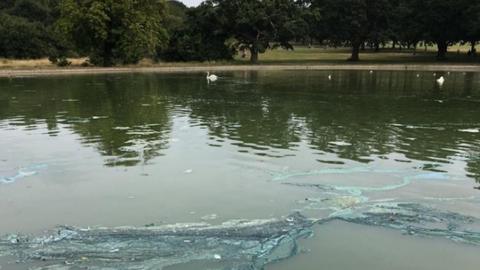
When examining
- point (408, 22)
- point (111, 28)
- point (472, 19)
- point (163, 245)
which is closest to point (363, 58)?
point (408, 22)

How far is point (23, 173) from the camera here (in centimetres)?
1348

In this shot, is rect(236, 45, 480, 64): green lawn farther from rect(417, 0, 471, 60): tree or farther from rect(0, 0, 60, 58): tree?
rect(0, 0, 60, 58): tree

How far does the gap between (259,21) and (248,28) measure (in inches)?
79.8

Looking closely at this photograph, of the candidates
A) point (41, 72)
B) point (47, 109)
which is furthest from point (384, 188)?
point (41, 72)

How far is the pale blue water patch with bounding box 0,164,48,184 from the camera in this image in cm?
1279

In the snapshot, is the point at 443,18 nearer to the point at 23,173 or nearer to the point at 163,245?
the point at 23,173

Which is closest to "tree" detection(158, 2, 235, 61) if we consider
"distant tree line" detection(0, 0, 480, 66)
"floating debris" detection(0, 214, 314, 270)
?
"distant tree line" detection(0, 0, 480, 66)

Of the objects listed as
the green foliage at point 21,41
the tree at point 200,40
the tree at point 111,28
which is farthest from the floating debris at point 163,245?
the green foliage at point 21,41

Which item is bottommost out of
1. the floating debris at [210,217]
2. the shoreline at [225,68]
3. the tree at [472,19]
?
the floating debris at [210,217]

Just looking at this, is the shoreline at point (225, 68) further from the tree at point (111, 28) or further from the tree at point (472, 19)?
the tree at point (472, 19)

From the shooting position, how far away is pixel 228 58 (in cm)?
7331

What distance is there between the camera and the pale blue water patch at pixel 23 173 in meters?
12.8

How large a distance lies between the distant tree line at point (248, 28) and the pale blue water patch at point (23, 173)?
154ft

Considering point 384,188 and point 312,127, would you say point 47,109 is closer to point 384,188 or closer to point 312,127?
point 312,127
